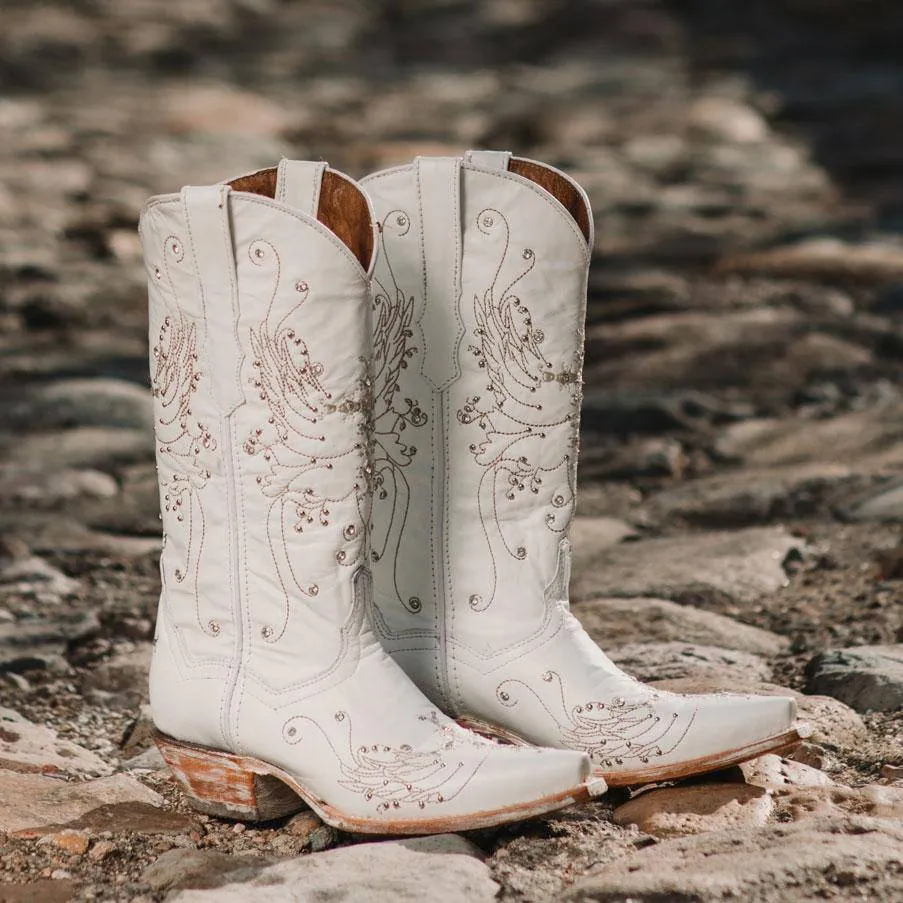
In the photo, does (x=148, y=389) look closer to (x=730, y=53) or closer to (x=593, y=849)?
(x=593, y=849)

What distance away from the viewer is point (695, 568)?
2838 millimetres

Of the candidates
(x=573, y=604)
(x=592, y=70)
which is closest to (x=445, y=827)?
(x=573, y=604)

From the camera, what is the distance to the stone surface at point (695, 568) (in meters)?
2.75

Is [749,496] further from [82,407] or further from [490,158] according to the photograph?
[82,407]

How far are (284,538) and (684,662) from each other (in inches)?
31.9

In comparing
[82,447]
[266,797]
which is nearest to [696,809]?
[266,797]

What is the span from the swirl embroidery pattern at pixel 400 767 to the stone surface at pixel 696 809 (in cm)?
21

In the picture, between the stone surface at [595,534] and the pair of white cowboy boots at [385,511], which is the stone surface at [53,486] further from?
the pair of white cowboy boots at [385,511]

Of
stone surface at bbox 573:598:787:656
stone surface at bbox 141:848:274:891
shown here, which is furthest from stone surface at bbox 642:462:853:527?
stone surface at bbox 141:848:274:891

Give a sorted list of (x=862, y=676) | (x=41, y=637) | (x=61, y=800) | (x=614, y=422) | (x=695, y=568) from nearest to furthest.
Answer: (x=61, y=800) < (x=862, y=676) < (x=41, y=637) < (x=695, y=568) < (x=614, y=422)

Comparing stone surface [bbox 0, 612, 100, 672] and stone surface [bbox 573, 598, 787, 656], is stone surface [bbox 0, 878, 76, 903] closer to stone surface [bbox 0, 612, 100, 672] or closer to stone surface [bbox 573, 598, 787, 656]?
stone surface [bbox 0, 612, 100, 672]

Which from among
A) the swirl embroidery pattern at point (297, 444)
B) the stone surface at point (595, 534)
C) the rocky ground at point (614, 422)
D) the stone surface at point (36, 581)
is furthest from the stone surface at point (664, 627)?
the stone surface at point (36, 581)

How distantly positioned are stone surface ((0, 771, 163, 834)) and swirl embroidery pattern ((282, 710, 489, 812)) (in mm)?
268

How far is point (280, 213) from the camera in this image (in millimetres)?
1679
